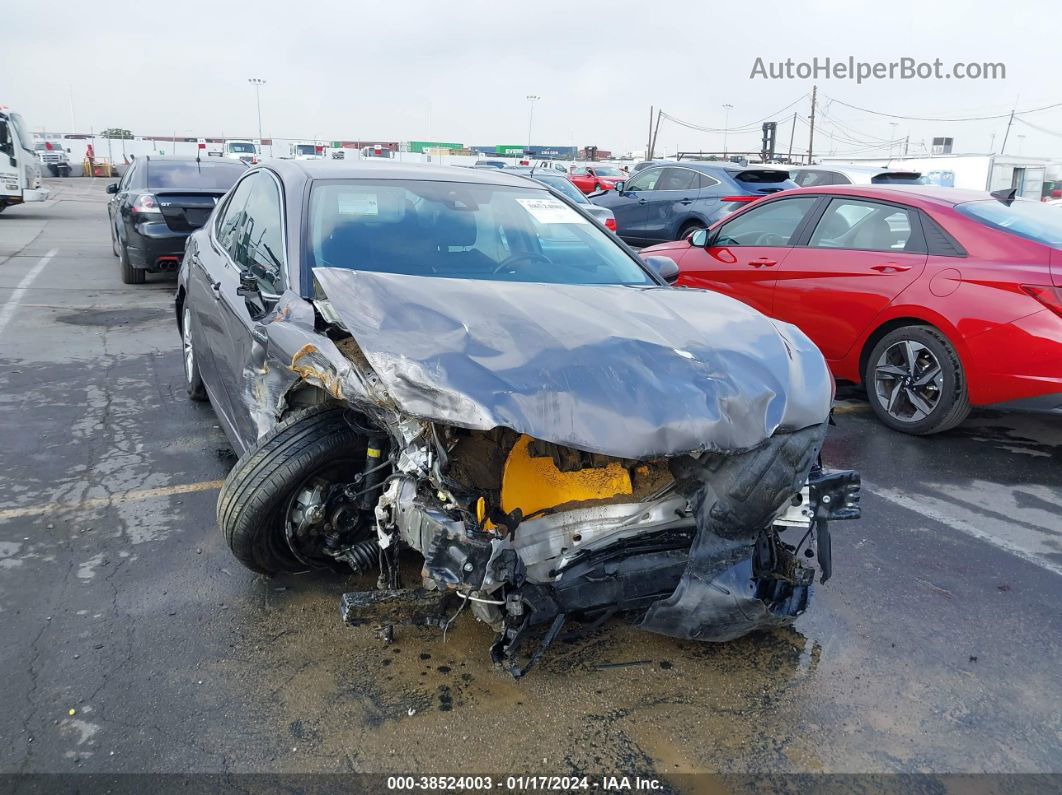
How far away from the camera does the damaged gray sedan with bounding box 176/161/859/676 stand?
240 cm

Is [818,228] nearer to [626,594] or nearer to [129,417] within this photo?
[626,594]

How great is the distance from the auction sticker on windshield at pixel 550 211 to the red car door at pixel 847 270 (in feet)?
7.39

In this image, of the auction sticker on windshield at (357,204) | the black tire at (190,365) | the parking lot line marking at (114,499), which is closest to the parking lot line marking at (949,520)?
the auction sticker on windshield at (357,204)

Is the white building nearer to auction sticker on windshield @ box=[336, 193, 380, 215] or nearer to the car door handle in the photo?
the car door handle

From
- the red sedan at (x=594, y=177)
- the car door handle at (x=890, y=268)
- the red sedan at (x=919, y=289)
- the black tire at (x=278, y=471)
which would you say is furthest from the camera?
the red sedan at (x=594, y=177)

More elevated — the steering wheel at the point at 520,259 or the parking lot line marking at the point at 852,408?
the steering wheel at the point at 520,259

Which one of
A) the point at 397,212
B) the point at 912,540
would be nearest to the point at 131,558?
the point at 397,212

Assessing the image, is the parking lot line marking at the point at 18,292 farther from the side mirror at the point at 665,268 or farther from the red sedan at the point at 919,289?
the red sedan at the point at 919,289

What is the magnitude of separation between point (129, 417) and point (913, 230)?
5.40 m

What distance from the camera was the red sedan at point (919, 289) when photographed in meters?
4.66

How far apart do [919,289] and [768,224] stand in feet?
5.36

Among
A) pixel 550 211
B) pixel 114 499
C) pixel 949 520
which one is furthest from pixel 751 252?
pixel 114 499

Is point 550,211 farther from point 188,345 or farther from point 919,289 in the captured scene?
point 188,345

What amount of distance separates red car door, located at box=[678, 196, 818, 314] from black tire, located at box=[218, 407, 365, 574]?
4.23 meters
